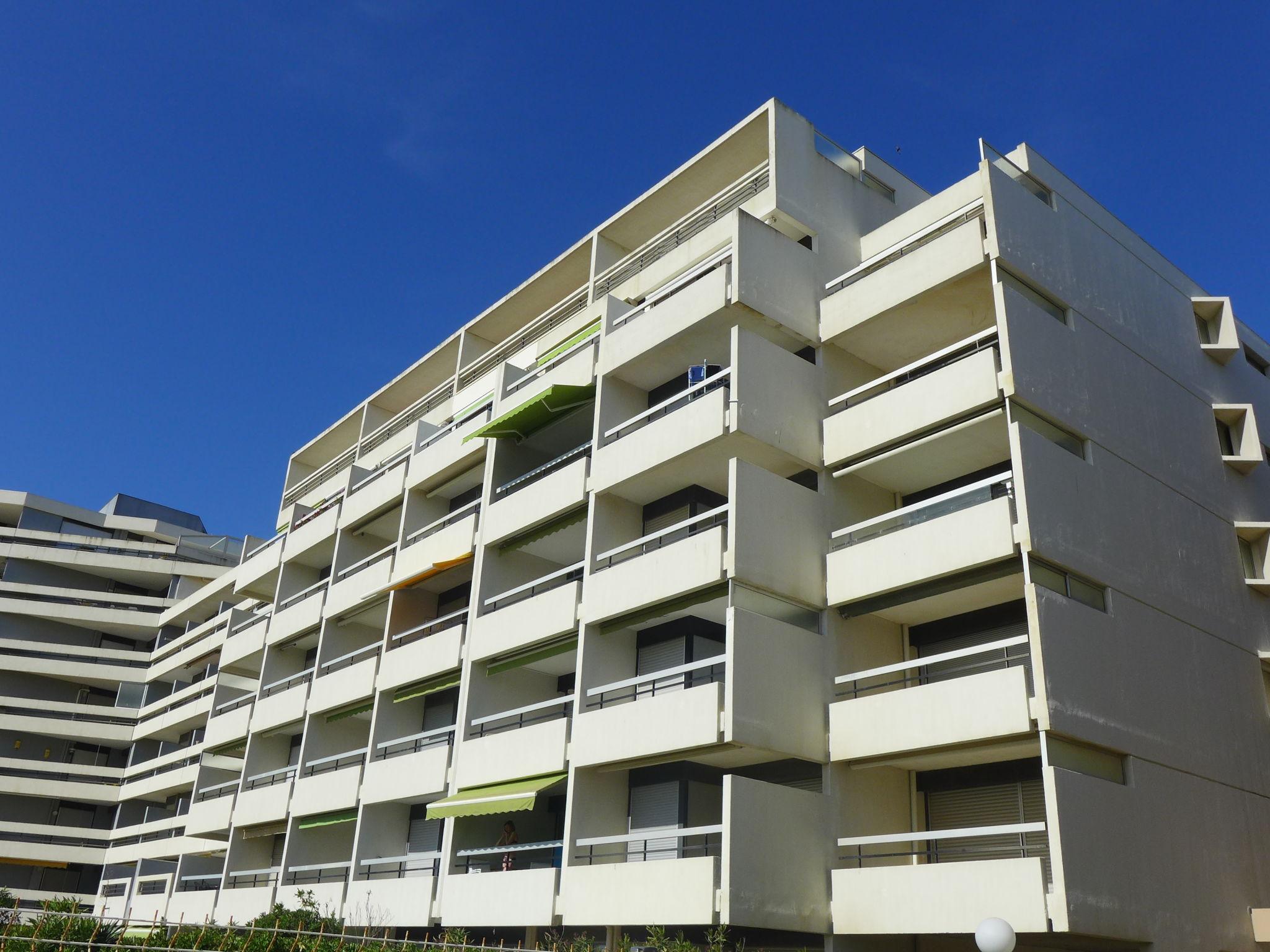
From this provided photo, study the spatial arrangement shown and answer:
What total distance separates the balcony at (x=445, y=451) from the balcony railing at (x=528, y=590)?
4.12 metres

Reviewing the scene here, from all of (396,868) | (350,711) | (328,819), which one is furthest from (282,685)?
(396,868)

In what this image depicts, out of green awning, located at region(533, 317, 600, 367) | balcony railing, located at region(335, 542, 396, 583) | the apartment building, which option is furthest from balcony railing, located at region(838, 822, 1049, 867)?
the apartment building

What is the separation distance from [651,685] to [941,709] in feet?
22.1

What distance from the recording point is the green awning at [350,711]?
3111cm

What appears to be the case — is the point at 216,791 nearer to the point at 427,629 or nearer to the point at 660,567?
the point at 427,629

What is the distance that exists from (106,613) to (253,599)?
491 inches

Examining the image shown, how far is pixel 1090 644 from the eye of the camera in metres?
18.8

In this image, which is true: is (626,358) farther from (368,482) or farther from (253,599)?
(253,599)

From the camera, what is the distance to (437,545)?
2983cm

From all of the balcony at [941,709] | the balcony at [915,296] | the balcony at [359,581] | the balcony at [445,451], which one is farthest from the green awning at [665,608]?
the balcony at [359,581]

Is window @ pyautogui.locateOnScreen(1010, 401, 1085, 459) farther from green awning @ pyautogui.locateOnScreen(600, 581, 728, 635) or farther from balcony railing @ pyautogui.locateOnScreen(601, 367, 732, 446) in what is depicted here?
green awning @ pyautogui.locateOnScreen(600, 581, 728, 635)

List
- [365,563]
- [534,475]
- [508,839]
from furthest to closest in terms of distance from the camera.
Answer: [365,563], [534,475], [508,839]

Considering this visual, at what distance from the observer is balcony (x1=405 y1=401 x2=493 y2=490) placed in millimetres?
30719

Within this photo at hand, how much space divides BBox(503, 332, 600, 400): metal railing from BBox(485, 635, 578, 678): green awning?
7.08 m
